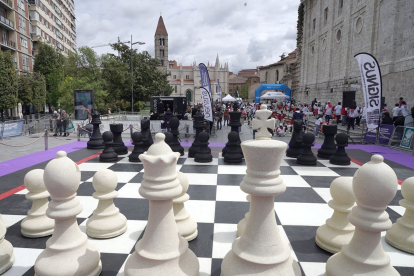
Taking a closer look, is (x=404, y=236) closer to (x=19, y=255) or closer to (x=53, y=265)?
(x=53, y=265)

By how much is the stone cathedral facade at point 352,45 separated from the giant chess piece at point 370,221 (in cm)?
1112

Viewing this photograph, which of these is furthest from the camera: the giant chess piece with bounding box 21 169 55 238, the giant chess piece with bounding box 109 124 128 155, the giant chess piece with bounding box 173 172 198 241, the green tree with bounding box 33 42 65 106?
the green tree with bounding box 33 42 65 106

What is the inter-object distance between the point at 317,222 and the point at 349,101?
14226 mm

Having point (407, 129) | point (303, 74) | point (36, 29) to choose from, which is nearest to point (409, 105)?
point (407, 129)

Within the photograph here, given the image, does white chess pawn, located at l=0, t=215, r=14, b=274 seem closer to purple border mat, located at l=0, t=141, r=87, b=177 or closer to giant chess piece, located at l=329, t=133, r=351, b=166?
purple border mat, located at l=0, t=141, r=87, b=177

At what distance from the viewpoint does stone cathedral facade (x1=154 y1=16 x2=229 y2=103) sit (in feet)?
236

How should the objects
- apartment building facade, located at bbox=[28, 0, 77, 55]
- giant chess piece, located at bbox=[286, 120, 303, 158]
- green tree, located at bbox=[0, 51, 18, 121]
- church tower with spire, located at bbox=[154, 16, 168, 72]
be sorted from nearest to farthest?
1. giant chess piece, located at bbox=[286, 120, 303, 158]
2. green tree, located at bbox=[0, 51, 18, 121]
3. apartment building facade, located at bbox=[28, 0, 77, 55]
4. church tower with spire, located at bbox=[154, 16, 168, 72]

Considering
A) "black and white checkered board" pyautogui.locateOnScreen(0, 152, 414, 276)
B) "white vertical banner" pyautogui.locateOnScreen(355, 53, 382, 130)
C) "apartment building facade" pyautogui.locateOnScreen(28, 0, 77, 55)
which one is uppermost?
"apartment building facade" pyautogui.locateOnScreen(28, 0, 77, 55)

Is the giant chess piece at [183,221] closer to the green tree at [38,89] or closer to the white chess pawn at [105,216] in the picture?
the white chess pawn at [105,216]

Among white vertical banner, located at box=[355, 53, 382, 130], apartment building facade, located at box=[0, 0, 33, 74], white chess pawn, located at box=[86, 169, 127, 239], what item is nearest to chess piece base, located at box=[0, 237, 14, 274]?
white chess pawn, located at box=[86, 169, 127, 239]

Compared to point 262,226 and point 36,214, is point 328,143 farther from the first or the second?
point 36,214

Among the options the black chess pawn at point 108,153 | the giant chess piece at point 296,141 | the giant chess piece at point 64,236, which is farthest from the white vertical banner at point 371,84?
the giant chess piece at point 64,236

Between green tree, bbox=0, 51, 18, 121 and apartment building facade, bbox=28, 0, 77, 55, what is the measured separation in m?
12.5

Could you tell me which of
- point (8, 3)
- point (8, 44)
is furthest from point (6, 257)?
point (8, 3)
